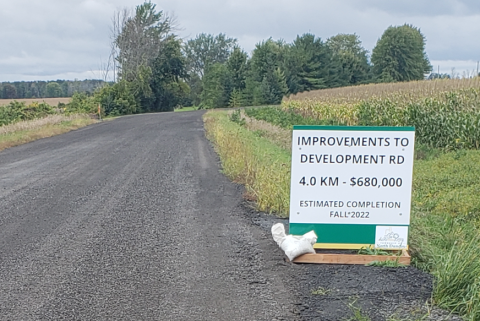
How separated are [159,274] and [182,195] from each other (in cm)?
410

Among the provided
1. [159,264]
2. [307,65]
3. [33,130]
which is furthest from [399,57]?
[159,264]

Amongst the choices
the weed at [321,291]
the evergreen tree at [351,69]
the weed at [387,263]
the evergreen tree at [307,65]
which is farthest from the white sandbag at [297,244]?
the evergreen tree at [351,69]

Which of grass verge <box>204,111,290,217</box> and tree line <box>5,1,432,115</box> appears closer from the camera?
grass verge <box>204,111,290,217</box>

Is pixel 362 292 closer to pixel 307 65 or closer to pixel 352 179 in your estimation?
pixel 352 179

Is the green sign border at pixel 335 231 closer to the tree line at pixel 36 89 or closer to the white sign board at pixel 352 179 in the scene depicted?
the white sign board at pixel 352 179

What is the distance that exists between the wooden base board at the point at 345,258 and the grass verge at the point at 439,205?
294 mm

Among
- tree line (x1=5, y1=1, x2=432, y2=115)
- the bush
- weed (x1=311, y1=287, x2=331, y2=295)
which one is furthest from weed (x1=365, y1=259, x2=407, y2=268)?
tree line (x1=5, y1=1, x2=432, y2=115)

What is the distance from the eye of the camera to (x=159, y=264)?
17.9 ft

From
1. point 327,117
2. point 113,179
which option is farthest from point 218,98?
point 113,179

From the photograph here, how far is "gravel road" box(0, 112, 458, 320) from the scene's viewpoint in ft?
14.1

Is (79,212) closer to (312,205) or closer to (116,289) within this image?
A: (116,289)

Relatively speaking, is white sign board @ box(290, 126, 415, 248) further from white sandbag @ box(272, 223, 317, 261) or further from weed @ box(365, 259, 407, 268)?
weed @ box(365, 259, 407, 268)

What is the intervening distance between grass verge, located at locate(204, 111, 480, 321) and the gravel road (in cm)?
28

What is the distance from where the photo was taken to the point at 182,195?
9.20 metres
